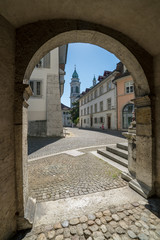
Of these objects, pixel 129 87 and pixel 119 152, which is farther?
pixel 129 87

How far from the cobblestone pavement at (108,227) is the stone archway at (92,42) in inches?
19.4

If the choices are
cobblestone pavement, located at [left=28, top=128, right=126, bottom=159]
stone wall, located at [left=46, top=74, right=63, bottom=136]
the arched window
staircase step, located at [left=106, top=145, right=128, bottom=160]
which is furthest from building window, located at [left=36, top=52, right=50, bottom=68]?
the arched window

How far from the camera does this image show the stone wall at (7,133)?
1.53m

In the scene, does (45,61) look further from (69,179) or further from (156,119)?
(156,119)

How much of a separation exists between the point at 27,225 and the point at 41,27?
130 inches

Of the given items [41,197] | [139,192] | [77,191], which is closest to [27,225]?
[41,197]

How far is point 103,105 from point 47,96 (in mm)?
14850

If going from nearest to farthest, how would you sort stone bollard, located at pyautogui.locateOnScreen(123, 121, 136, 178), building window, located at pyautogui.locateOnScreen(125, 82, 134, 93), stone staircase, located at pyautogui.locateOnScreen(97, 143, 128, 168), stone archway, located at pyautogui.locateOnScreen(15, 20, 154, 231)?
stone archway, located at pyautogui.locateOnScreen(15, 20, 154, 231)
stone bollard, located at pyautogui.locateOnScreen(123, 121, 136, 178)
stone staircase, located at pyautogui.locateOnScreen(97, 143, 128, 168)
building window, located at pyautogui.locateOnScreen(125, 82, 134, 93)

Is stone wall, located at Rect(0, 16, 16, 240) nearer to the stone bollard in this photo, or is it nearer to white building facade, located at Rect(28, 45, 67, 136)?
the stone bollard

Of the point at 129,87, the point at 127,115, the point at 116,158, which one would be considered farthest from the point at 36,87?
the point at 127,115

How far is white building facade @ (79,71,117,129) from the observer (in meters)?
20.2

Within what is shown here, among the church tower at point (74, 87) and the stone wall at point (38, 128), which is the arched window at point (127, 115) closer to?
the stone wall at point (38, 128)

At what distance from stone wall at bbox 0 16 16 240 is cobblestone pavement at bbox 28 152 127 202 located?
886 mm

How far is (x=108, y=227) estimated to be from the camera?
1757 mm
